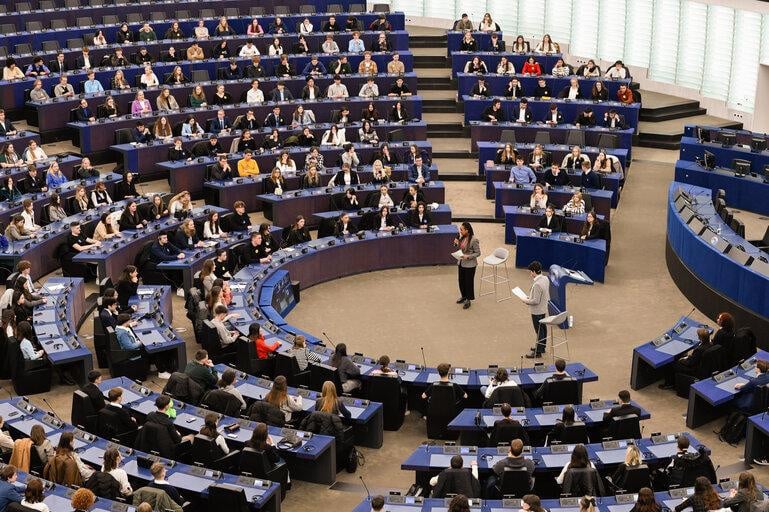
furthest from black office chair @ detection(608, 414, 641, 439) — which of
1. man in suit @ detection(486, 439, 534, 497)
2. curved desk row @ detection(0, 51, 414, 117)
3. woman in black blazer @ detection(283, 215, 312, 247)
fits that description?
curved desk row @ detection(0, 51, 414, 117)

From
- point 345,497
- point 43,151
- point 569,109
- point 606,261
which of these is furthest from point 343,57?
point 345,497

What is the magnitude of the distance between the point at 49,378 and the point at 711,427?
1110 centimetres

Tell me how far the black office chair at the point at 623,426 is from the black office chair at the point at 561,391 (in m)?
1.37

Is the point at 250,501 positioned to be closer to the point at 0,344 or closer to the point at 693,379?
the point at 0,344

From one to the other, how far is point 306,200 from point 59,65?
9.52 meters

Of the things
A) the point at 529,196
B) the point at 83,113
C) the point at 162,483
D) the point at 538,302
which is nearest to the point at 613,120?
the point at 529,196

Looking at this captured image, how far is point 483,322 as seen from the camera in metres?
23.3

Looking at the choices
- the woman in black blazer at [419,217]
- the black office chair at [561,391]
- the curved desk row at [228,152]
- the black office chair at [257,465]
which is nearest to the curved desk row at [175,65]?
the curved desk row at [228,152]

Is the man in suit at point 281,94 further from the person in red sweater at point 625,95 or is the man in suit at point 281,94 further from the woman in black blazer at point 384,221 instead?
the person in red sweater at point 625,95

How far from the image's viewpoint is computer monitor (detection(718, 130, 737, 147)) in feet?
101

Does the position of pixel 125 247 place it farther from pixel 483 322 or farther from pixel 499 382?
pixel 499 382

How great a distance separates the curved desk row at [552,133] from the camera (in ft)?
103

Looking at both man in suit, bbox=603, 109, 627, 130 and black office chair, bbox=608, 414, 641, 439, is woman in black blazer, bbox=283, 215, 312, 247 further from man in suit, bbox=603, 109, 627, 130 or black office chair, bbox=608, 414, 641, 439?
man in suit, bbox=603, 109, 627, 130

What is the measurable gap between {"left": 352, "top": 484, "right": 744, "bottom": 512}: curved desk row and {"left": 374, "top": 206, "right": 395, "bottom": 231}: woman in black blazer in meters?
12.4
